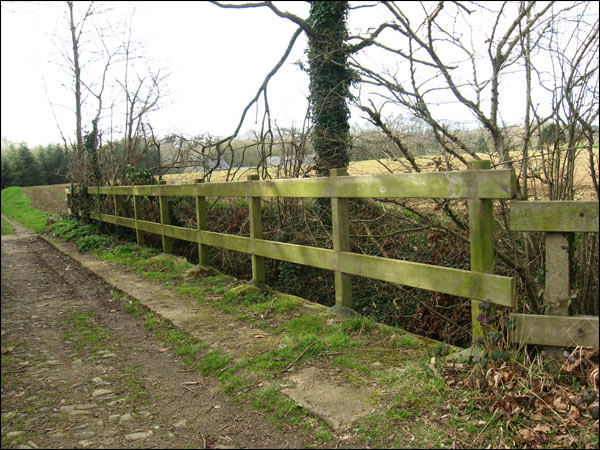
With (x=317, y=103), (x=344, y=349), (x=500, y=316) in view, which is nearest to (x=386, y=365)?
(x=344, y=349)

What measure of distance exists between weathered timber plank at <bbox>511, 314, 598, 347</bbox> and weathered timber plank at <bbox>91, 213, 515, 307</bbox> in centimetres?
16

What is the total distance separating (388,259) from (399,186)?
598 mm

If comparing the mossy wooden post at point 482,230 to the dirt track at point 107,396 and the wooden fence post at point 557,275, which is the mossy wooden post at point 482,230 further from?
the dirt track at point 107,396

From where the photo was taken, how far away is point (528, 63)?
488cm

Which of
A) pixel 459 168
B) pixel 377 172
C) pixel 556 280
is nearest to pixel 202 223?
pixel 377 172

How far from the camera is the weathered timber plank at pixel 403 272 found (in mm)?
3357

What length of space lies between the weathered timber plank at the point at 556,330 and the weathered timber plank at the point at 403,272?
157mm

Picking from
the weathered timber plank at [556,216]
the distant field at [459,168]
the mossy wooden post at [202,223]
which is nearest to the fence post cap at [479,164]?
the weathered timber plank at [556,216]

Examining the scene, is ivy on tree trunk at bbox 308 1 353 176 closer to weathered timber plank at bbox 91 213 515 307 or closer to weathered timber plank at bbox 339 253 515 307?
weathered timber plank at bbox 91 213 515 307

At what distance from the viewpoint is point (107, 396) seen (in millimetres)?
3398

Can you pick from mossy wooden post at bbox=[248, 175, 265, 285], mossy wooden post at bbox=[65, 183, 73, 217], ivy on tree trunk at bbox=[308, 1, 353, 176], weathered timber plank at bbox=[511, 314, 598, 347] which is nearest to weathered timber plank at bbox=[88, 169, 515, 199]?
mossy wooden post at bbox=[248, 175, 265, 285]

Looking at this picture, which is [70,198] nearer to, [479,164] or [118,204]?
[118,204]

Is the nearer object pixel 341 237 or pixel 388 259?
pixel 388 259

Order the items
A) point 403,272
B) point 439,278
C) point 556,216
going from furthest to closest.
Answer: point 403,272, point 439,278, point 556,216
